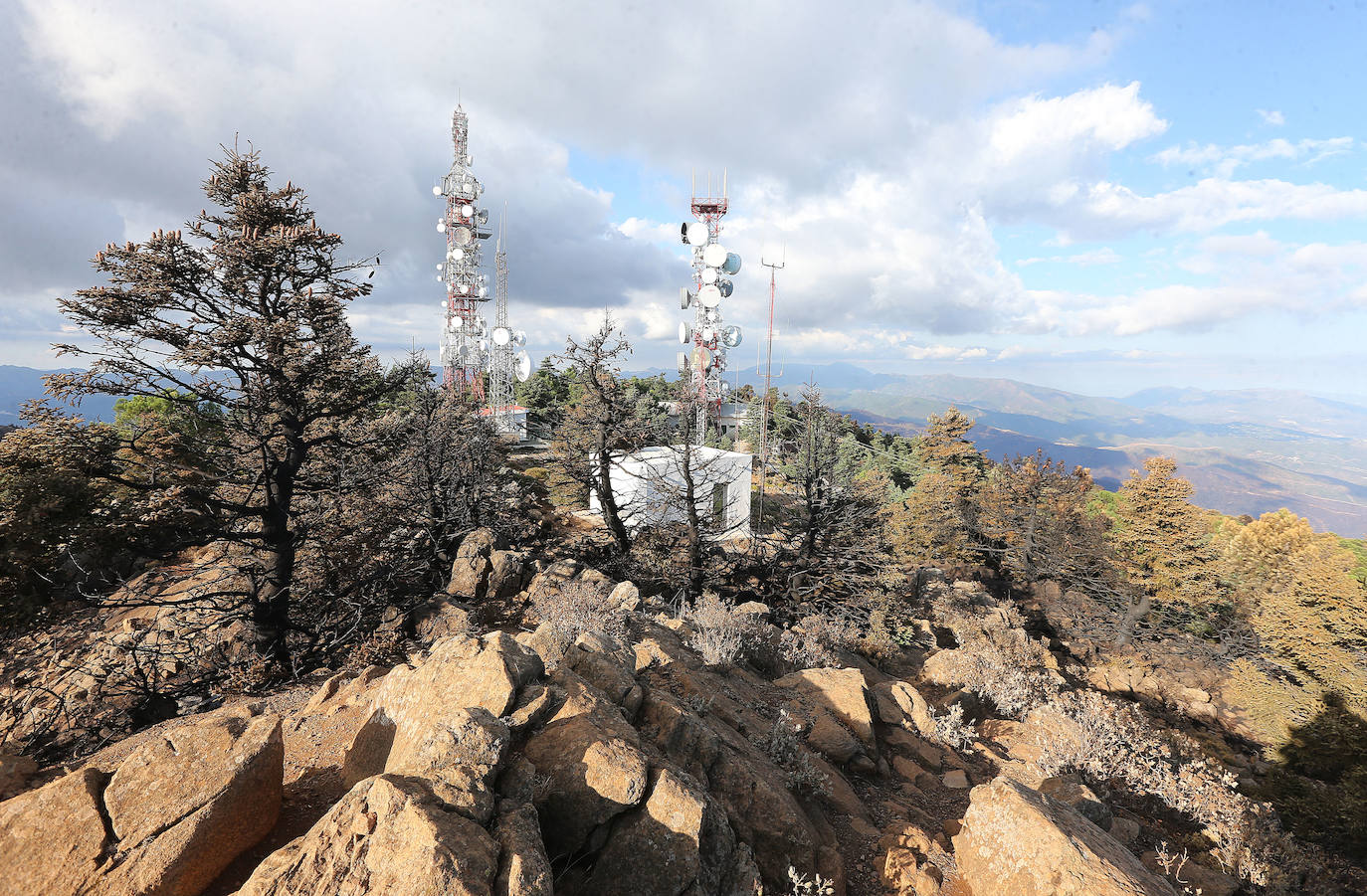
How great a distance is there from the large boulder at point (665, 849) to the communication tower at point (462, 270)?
115ft

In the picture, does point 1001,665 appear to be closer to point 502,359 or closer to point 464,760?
point 464,760

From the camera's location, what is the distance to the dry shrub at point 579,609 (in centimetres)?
711

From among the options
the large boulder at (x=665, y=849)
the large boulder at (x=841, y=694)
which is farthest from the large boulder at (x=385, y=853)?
the large boulder at (x=841, y=694)

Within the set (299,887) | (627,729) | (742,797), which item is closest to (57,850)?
(299,887)

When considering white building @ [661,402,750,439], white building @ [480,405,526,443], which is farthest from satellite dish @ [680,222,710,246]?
white building @ [480,405,526,443]

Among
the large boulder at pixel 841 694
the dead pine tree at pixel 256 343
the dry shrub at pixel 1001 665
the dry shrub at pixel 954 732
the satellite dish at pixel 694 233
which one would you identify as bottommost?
the dry shrub at pixel 1001 665

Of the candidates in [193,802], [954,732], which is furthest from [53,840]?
[954,732]

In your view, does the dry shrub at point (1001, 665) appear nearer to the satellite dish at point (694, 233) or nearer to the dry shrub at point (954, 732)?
the dry shrub at point (954, 732)

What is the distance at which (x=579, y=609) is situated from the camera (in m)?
8.48

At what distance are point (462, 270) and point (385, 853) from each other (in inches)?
1514

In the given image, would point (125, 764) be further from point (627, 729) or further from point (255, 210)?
point (255, 210)

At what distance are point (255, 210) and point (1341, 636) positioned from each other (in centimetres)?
1830

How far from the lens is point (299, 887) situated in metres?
2.24

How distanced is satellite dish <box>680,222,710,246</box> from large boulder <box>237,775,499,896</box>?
2939 cm
